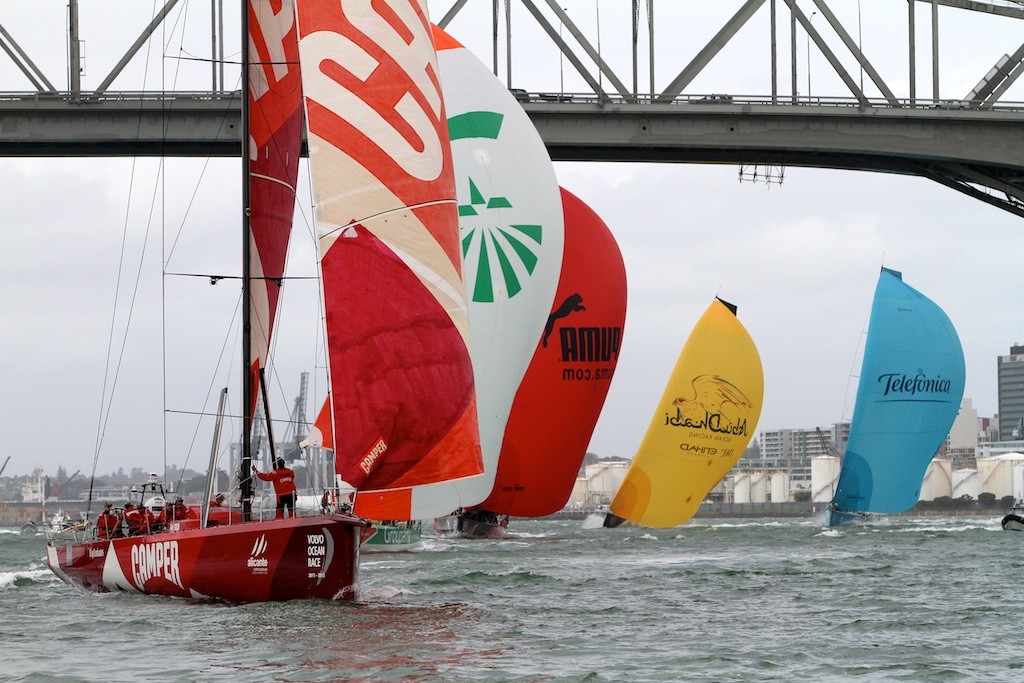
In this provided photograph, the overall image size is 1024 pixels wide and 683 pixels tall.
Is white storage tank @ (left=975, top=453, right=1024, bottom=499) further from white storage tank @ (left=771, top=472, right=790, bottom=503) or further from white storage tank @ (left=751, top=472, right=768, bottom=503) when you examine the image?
white storage tank @ (left=751, top=472, right=768, bottom=503)

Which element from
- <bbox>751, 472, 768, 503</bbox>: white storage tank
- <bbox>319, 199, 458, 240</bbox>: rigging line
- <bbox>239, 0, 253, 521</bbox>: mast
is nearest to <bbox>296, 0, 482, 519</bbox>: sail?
<bbox>319, 199, 458, 240</bbox>: rigging line

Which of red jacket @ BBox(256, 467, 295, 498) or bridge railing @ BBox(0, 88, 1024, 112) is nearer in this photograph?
red jacket @ BBox(256, 467, 295, 498)

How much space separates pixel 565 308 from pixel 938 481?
67.3 meters

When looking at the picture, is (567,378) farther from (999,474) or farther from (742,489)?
(742,489)

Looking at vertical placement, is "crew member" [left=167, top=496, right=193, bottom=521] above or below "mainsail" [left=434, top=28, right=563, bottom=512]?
below

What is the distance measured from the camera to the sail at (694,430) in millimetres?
30547

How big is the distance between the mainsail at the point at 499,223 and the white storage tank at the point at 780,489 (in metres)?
75.8

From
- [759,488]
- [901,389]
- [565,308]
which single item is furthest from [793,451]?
[565,308]

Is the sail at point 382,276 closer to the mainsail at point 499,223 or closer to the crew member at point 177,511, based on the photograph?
the crew member at point 177,511

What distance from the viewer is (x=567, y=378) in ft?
72.5

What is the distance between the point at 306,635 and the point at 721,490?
3578 inches

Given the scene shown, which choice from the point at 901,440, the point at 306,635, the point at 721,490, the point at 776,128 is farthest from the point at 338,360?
the point at 721,490

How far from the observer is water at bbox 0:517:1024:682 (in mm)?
10211

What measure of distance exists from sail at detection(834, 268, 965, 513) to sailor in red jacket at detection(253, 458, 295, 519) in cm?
2377
